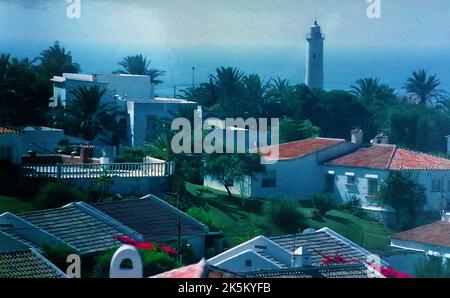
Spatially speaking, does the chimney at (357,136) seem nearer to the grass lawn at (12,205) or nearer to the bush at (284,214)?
the bush at (284,214)

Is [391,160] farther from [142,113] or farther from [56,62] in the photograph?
[56,62]

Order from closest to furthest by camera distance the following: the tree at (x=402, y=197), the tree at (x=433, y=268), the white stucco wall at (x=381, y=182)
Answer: the tree at (x=433, y=268) < the tree at (x=402, y=197) < the white stucco wall at (x=381, y=182)

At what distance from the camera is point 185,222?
8.09m

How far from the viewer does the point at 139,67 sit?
344 inches

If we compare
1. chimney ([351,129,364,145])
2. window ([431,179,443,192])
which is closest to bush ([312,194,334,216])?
chimney ([351,129,364,145])

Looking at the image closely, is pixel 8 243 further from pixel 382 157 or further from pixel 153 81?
pixel 382 157

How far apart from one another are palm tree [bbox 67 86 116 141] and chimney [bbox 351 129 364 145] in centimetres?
205

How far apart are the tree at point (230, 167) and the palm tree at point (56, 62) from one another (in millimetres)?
1341

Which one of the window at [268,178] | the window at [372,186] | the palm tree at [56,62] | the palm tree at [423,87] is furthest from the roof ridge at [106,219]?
the palm tree at [423,87]

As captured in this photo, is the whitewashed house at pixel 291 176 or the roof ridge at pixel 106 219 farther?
the whitewashed house at pixel 291 176

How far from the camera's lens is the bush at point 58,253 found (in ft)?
23.6

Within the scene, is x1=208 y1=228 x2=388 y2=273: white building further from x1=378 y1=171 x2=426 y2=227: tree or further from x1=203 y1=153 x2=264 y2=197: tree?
x1=203 y1=153 x2=264 y2=197: tree

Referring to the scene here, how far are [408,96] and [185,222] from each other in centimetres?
238
